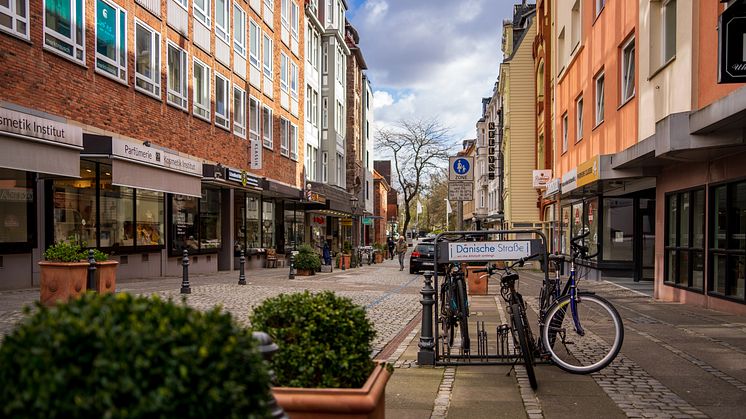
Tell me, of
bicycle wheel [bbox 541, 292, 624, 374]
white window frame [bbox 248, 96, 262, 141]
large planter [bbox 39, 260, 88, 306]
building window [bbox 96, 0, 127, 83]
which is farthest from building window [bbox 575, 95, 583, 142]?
large planter [bbox 39, 260, 88, 306]

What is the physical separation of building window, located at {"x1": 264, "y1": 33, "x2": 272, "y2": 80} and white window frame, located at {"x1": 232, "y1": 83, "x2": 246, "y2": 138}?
3.35 meters

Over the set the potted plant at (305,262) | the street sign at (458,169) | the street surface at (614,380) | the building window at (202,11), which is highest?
the building window at (202,11)

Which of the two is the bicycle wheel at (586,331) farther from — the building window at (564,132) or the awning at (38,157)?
the building window at (564,132)

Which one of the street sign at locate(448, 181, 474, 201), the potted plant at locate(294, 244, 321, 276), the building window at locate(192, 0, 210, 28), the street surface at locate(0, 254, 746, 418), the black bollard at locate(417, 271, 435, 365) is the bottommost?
the potted plant at locate(294, 244, 321, 276)

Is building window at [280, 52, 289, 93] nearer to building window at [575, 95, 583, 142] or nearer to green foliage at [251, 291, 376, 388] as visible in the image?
building window at [575, 95, 583, 142]

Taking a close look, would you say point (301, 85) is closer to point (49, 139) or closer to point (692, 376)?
point (49, 139)

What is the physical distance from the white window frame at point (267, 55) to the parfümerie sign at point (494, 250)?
24668mm

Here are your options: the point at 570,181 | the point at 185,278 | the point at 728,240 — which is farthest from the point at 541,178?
the point at 185,278

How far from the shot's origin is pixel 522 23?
4494 centimetres

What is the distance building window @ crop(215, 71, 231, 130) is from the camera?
23894 mm

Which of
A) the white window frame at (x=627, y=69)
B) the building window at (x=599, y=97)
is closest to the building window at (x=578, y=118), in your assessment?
the building window at (x=599, y=97)

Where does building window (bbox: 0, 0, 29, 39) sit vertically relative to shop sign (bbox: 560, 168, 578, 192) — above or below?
above

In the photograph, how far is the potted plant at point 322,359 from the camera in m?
3.07

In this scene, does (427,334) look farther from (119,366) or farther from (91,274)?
(91,274)
